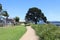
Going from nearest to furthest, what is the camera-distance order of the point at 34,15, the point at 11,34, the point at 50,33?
the point at 50,33, the point at 11,34, the point at 34,15

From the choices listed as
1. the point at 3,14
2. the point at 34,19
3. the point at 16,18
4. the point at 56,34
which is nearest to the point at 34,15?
the point at 34,19

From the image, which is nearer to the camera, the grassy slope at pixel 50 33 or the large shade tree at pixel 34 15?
the grassy slope at pixel 50 33

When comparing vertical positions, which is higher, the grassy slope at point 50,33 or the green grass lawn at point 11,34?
the grassy slope at point 50,33

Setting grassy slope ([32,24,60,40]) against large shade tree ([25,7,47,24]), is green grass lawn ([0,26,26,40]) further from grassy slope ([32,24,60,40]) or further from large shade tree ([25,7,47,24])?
large shade tree ([25,7,47,24])

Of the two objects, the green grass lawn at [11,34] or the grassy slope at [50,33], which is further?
the green grass lawn at [11,34]

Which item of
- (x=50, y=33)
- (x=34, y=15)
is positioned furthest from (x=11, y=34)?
(x=34, y=15)

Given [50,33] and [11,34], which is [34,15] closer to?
[11,34]

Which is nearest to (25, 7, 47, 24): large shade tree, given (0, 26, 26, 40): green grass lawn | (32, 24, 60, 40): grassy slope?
(0, 26, 26, 40): green grass lawn

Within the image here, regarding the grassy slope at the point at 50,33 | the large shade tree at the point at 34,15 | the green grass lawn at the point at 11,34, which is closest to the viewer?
the grassy slope at the point at 50,33

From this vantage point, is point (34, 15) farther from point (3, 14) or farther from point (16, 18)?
point (3, 14)

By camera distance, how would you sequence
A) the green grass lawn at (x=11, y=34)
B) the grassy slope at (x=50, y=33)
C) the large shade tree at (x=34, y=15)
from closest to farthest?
the grassy slope at (x=50, y=33), the green grass lawn at (x=11, y=34), the large shade tree at (x=34, y=15)

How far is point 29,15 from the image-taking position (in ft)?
347

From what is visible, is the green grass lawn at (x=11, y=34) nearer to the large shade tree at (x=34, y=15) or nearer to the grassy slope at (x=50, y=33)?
the grassy slope at (x=50, y=33)

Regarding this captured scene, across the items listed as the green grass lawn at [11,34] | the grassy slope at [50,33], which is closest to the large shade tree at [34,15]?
→ the green grass lawn at [11,34]
